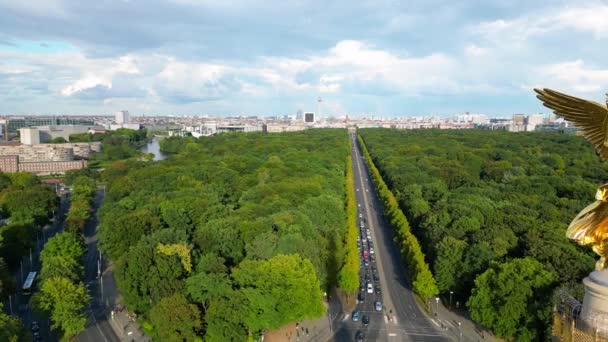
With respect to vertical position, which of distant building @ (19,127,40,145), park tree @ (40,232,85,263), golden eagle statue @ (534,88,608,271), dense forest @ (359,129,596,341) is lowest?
park tree @ (40,232,85,263)

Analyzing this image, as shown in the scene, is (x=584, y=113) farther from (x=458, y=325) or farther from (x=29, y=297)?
(x=29, y=297)

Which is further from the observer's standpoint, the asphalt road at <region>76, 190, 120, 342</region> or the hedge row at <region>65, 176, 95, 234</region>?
A: the hedge row at <region>65, 176, 95, 234</region>

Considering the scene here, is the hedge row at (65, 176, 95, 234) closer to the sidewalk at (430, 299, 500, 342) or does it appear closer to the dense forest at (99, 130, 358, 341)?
the dense forest at (99, 130, 358, 341)

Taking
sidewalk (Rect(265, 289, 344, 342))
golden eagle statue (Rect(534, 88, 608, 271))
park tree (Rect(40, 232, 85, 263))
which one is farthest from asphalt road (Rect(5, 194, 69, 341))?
golden eagle statue (Rect(534, 88, 608, 271))

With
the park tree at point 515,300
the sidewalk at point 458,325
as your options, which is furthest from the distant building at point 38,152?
the park tree at point 515,300

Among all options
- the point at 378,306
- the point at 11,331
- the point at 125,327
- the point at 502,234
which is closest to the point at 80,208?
the point at 125,327

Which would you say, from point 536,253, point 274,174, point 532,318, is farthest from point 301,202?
point 532,318

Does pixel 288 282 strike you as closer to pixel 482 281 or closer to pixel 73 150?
pixel 482 281
